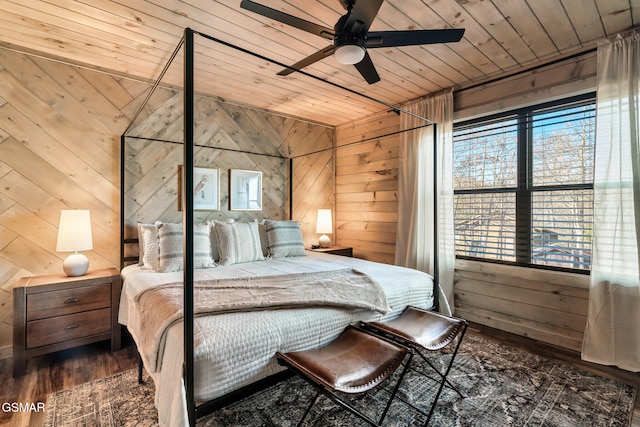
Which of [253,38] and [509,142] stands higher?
[253,38]

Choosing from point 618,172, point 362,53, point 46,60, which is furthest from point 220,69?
point 618,172

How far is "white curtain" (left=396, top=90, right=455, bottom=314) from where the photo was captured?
3.20 meters

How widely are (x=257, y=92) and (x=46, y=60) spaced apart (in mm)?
1800

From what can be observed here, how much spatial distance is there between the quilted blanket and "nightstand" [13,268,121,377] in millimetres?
812

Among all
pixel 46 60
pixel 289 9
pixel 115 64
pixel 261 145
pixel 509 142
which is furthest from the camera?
pixel 261 145

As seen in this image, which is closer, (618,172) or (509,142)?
(618,172)

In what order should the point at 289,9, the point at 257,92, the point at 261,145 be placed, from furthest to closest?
the point at 261,145 < the point at 257,92 < the point at 289,9

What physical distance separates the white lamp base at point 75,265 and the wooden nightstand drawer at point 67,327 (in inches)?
12.9

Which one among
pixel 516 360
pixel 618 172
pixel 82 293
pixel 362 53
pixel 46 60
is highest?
pixel 46 60

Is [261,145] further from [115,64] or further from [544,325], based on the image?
[544,325]

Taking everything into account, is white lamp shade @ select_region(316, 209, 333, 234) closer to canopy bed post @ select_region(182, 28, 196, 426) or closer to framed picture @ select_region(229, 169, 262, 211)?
framed picture @ select_region(229, 169, 262, 211)

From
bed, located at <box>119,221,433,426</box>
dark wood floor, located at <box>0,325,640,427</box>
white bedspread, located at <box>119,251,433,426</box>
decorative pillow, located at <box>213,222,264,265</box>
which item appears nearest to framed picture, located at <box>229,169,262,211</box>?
decorative pillow, located at <box>213,222,264,265</box>

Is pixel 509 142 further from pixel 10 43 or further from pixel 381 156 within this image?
pixel 10 43

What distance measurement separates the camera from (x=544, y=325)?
2697mm
